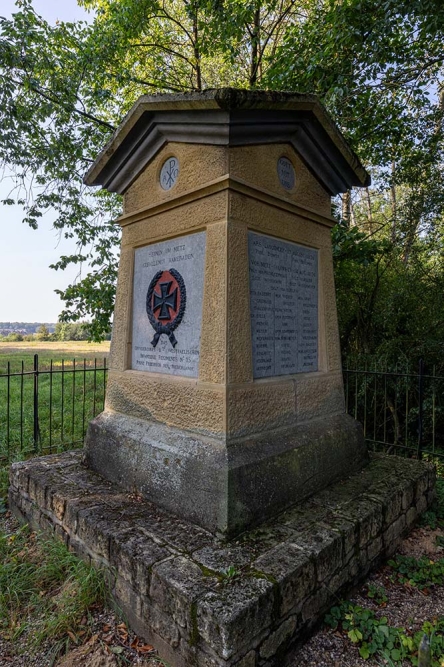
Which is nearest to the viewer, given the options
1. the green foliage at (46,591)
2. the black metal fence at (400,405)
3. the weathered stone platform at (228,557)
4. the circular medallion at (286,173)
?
the weathered stone platform at (228,557)

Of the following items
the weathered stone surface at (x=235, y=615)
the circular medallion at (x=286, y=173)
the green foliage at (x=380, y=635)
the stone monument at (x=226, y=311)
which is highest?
the circular medallion at (x=286, y=173)

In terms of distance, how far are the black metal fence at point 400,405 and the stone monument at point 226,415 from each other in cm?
183

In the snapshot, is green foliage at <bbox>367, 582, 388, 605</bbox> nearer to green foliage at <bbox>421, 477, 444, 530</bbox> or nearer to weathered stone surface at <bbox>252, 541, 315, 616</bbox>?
weathered stone surface at <bbox>252, 541, 315, 616</bbox>

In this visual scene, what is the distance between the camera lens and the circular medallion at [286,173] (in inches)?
118

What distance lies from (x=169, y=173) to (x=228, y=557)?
2.76 m

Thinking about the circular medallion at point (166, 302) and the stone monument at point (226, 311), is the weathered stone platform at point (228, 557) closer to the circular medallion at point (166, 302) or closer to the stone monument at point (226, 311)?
the stone monument at point (226, 311)

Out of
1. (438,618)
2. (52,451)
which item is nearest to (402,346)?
(438,618)

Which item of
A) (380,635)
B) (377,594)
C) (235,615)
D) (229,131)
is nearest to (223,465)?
(235,615)

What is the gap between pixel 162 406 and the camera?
114 inches

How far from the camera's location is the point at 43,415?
7383mm

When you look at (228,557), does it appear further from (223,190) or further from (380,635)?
(223,190)

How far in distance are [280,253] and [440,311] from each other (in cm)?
387

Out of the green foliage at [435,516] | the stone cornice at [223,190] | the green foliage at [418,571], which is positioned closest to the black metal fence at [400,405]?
the green foliage at [435,516]

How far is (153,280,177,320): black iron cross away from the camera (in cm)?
291
